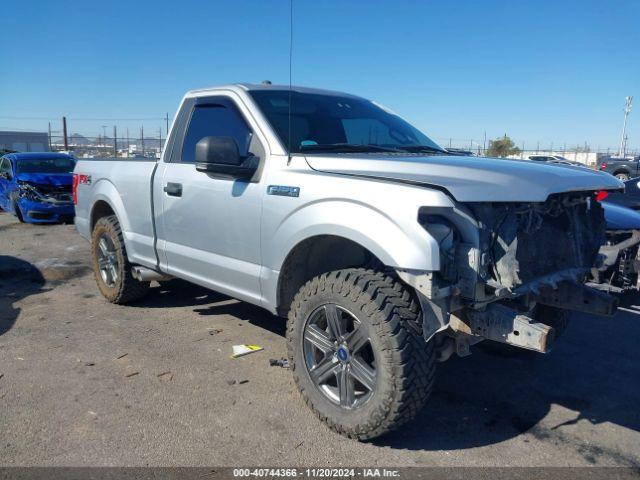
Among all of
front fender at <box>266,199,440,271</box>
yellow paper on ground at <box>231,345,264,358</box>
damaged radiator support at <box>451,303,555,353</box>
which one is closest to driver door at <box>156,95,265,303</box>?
front fender at <box>266,199,440,271</box>

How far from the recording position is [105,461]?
295cm

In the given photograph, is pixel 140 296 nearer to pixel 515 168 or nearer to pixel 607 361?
pixel 515 168

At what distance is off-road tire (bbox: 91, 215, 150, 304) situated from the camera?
5422mm

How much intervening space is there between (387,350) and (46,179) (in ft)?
38.9

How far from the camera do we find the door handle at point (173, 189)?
4.39 meters

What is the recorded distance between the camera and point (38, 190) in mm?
12328

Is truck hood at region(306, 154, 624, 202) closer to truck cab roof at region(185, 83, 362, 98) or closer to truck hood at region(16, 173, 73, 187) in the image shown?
truck cab roof at region(185, 83, 362, 98)

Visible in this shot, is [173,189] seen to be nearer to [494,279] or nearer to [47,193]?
[494,279]

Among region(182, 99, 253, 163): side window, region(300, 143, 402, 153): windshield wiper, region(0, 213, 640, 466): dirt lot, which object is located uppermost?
region(182, 99, 253, 163): side window

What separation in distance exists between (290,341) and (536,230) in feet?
5.44

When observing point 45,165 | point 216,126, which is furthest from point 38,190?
point 216,126

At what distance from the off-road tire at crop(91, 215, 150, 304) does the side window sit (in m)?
1.40

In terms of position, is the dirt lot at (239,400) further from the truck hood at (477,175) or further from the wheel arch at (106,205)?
the truck hood at (477,175)

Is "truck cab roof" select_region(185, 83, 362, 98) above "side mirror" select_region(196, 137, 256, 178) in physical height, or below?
above
